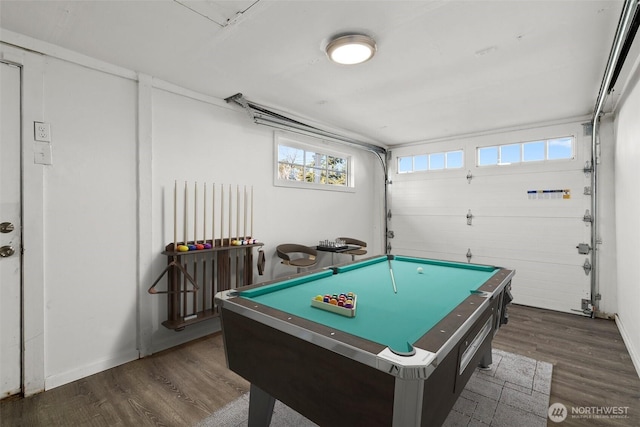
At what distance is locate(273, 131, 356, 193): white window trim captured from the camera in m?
3.97

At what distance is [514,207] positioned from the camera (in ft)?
14.4

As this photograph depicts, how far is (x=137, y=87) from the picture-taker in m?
2.73

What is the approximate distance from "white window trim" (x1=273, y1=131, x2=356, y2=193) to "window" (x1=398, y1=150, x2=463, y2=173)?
1070 mm

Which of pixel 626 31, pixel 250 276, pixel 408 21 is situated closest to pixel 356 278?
pixel 250 276

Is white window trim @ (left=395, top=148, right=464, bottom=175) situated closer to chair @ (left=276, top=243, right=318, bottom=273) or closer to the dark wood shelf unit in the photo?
chair @ (left=276, top=243, right=318, bottom=273)

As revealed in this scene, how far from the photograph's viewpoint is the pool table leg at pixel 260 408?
1.62 meters

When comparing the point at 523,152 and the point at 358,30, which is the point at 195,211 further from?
the point at 523,152

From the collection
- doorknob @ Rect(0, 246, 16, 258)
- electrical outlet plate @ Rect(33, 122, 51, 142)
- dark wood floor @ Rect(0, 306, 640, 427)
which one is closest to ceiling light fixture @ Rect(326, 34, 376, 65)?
electrical outlet plate @ Rect(33, 122, 51, 142)

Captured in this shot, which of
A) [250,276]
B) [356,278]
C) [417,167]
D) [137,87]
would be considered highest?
[137,87]

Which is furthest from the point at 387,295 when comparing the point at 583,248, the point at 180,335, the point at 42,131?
the point at 583,248

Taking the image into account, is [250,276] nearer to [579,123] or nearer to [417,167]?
[417,167]

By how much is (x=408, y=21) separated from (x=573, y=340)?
3.48m

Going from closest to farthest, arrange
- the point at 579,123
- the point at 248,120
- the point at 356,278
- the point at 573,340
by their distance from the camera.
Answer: the point at 356,278 < the point at 573,340 < the point at 248,120 < the point at 579,123
